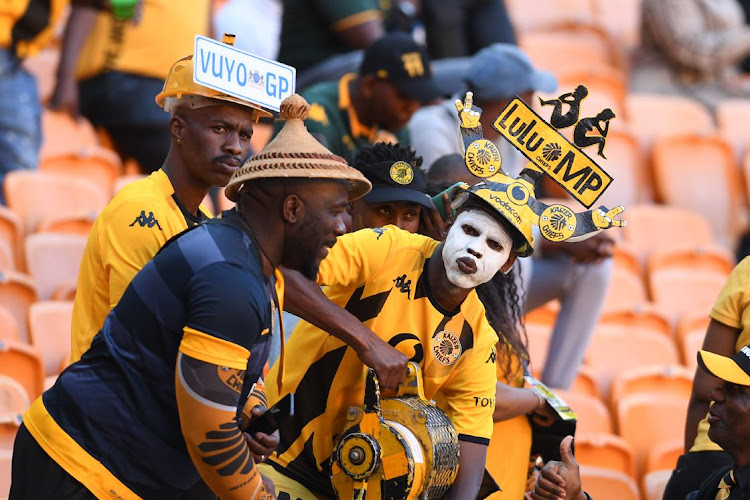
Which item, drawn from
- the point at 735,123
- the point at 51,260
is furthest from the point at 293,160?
the point at 735,123

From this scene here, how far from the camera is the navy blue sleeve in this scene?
2.60 m

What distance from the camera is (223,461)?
105 inches

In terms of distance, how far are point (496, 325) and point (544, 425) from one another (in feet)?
1.16

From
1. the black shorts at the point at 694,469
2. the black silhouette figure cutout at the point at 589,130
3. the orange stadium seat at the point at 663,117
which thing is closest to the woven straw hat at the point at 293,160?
the black silhouette figure cutout at the point at 589,130

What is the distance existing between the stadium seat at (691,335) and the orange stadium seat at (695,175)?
1759mm

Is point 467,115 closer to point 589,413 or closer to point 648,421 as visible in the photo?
point 589,413

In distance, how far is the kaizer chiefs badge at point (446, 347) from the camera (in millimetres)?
3500

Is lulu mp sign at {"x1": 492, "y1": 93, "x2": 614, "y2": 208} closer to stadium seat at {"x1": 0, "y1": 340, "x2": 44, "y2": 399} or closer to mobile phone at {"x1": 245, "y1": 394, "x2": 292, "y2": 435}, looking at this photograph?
mobile phone at {"x1": 245, "y1": 394, "x2": 292, "y2": 435}

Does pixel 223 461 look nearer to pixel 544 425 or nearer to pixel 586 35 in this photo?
pixel 544 425

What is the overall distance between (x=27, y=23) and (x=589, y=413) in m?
3.29

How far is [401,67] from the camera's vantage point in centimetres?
538

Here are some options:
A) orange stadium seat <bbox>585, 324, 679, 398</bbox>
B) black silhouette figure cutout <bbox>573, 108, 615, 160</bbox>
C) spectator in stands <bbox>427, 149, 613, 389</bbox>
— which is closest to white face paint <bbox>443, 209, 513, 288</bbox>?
black silhouette figure cutout <bbox>573, 108, 615, 160</bbox>

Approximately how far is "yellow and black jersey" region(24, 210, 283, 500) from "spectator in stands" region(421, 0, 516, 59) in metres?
4.92

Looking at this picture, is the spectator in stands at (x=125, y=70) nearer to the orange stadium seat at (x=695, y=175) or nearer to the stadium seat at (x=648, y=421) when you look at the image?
the stadium seat at (x=648, y=421)
